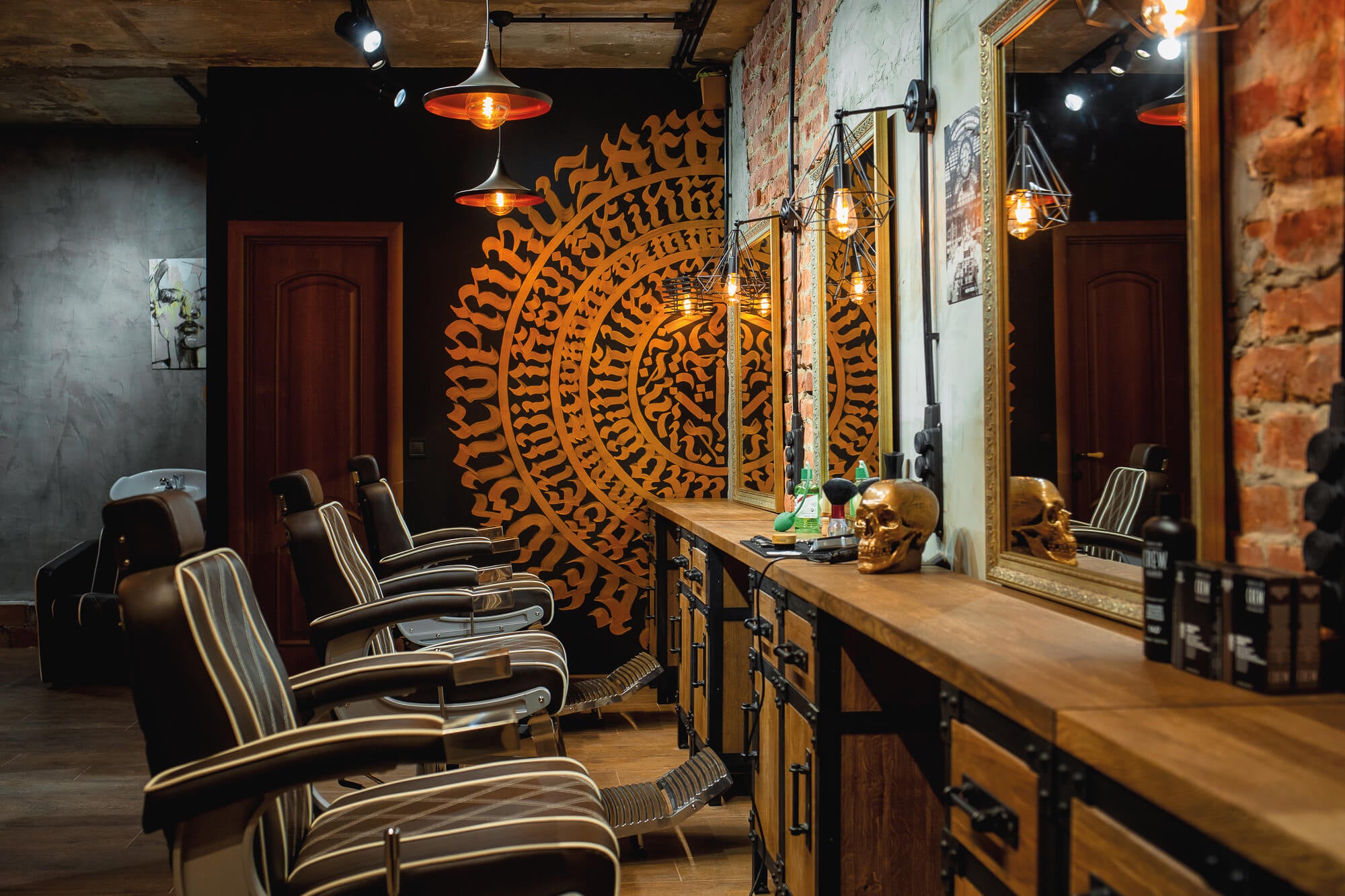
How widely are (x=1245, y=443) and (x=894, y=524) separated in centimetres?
92

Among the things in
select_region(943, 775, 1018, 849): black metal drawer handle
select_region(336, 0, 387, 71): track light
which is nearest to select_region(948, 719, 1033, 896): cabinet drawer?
select_region(943, 775, 1018, 849): black metal drawer handle

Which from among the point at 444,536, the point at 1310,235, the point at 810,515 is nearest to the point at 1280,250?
the point at 1310,235

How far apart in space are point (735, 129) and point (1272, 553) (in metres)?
4.34

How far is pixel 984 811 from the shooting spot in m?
1.37

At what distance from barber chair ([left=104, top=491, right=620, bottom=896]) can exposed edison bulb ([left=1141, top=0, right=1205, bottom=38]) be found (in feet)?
4.60

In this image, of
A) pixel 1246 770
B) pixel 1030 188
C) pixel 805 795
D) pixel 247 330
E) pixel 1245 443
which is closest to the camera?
pixel 1246 770

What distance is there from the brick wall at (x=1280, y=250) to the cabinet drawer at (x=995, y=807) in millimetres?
479

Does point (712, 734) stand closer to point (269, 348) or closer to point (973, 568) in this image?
point (973, 568)

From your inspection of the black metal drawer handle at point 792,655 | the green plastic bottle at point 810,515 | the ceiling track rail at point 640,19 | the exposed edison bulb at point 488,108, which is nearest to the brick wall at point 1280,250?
the black metal drawer handle at point 792,655

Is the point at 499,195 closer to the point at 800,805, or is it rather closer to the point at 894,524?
the point at 894,524

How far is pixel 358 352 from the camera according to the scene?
5465 mm

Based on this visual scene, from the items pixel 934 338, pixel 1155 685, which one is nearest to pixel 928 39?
pixel 934 338

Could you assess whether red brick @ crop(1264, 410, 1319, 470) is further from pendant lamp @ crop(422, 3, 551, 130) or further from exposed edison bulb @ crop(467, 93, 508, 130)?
exposed edison bulb @ crop(467, 93, 508, 130)

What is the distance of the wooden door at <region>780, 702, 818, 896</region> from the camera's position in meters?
2.17
